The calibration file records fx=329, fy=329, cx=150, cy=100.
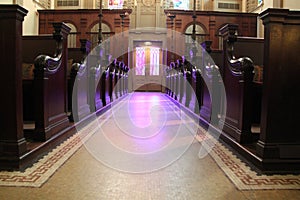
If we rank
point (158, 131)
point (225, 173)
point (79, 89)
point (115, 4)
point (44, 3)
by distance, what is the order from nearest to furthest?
point (225, 173) < point (158, 131) < point (79, 89) < point (44, 3) < point (115, 4)

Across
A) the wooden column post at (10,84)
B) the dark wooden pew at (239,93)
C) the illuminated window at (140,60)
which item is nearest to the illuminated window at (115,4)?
the illuminated window at (140,60)

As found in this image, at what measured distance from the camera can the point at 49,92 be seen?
9.91 ft

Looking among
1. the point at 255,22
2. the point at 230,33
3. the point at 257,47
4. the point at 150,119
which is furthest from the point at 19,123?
the point at 255,22

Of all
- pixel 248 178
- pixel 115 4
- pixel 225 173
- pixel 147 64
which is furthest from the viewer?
pixel 115 4

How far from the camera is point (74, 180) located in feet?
6.68

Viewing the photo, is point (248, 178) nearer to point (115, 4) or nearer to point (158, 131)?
point (158, 131)

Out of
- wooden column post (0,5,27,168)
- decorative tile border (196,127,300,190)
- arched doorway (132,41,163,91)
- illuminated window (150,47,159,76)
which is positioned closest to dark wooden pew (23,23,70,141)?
wooden column post (0,5,27,168)

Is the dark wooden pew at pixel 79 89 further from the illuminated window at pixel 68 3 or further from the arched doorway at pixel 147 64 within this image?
the illuminated window at pixel 68 3

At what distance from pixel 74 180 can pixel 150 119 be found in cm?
303

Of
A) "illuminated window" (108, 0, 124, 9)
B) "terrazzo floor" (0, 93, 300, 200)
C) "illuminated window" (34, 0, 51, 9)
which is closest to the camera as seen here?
"terrazzo floor" (0, 93, 300, 200)

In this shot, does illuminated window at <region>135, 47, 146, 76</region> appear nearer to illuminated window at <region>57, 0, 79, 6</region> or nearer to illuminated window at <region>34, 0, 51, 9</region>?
illuminated window at <region>57, 0, 79, 6</region>

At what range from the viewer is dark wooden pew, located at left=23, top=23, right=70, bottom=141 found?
280 cm

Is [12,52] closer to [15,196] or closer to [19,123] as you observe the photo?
[19,123]

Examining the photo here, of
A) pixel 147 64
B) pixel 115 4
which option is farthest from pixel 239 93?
pixel 115 4
